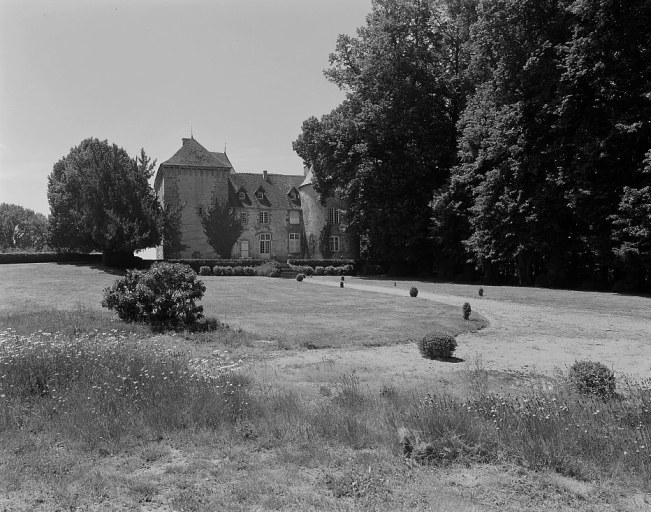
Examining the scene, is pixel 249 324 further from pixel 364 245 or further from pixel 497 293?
pixel 364 245

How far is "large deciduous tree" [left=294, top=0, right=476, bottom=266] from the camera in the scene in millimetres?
38344

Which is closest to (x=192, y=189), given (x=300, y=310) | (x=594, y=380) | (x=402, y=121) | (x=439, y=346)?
(x=402, y=121)

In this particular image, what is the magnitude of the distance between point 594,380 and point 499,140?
2548cm

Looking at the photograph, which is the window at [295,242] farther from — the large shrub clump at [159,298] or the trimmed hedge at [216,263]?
the large shrub clump at [159,298]

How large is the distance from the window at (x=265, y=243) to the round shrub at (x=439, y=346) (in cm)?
4670

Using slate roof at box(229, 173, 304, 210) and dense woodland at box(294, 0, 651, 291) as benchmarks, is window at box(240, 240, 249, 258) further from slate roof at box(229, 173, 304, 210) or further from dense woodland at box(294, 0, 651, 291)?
dense woodland at box(294, 0, 651, 291)

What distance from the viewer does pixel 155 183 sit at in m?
58.3

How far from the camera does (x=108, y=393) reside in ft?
20.7

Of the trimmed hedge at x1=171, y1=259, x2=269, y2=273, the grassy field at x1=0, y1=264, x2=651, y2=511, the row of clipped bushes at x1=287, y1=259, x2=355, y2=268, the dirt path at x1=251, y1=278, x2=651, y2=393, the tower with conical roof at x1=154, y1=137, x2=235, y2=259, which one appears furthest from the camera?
the tower with conical roof at x1=154, y1=137, x2=235, y2=259

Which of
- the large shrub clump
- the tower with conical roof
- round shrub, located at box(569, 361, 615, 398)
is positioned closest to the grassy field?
round shrub, located at box(569, 361, 615, 398)

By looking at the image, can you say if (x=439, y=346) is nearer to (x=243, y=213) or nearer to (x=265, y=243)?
(x=243, y=213)

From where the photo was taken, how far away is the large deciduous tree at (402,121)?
126ft

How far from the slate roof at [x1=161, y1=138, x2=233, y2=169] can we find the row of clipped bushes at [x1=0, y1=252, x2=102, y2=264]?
12.5m

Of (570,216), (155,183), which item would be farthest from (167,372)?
(155,183)
